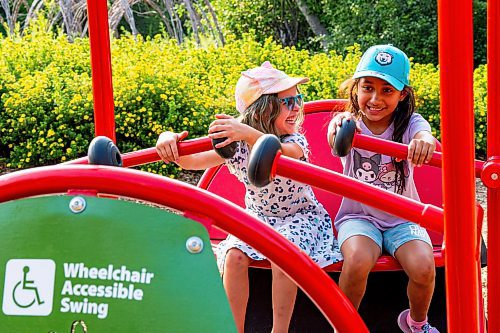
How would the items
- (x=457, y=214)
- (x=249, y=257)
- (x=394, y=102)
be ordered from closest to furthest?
1. (x=457, y=214)
2. (x=249, y=257)
3. (x=394, y=102)

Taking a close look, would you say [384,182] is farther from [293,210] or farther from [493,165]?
[493,165]

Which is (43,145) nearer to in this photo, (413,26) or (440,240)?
(440,240)

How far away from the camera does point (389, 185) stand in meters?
2.60

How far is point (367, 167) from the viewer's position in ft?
8.60

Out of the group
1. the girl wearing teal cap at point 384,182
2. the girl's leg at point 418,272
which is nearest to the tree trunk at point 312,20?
the girl wearing teal cap at point 384,182

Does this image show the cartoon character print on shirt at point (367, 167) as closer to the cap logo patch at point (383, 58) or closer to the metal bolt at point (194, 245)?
the cap logo patch at point (383, 58)

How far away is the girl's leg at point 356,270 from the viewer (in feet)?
7.60

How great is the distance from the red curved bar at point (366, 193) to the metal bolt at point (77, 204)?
0.37 m

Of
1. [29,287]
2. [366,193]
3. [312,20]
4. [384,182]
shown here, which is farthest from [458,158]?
[312,20]

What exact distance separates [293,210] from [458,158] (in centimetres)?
112

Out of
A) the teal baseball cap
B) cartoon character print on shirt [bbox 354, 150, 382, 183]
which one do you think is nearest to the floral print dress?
cartoon character print on shirt [bbox 354, 150, 382, 183]

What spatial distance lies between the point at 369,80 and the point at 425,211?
3.17 ft

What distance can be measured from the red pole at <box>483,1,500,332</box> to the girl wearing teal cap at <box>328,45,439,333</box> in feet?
0.85

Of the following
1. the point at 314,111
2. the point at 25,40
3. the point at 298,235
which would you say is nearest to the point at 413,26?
the point at 25,40
